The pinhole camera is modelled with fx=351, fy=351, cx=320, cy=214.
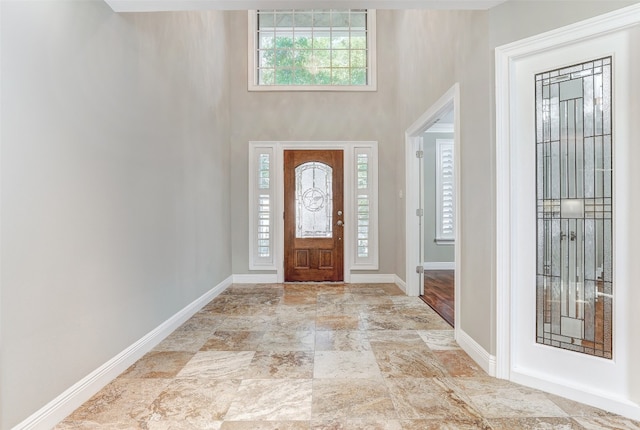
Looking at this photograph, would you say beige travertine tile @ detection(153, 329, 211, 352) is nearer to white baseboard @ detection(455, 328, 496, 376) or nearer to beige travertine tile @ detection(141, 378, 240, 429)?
beige travertine tile @ detection(141, 378, 240, 429)

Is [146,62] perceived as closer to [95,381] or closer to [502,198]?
[95,381]

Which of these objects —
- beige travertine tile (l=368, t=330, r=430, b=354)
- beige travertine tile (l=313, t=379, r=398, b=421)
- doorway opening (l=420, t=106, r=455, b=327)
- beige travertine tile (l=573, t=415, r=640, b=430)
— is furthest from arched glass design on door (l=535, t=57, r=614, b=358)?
→ doorway opening (l=420, t=106, r=455, b=327)

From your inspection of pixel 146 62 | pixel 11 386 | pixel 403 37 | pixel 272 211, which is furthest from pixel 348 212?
pixel 11 386

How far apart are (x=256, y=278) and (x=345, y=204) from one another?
169 cm

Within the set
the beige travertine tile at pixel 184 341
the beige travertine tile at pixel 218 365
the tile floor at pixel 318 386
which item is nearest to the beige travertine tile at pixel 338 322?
the tile floor at pixel 318 386

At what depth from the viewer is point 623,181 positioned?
1.79 metres

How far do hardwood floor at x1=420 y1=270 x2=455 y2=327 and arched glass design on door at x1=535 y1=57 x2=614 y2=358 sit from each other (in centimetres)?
127

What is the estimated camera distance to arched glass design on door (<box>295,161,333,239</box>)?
5.12m

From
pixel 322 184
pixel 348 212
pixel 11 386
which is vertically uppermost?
pixel 322 184

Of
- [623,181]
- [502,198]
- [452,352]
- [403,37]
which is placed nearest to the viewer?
[623,181]

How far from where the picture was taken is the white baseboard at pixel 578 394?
1.76 m

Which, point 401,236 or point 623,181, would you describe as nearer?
point 623,181

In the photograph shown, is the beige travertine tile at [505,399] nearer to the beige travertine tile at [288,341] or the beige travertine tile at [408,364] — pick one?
the beige travertine tile at [408,364]

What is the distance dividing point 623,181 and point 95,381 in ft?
9.97
